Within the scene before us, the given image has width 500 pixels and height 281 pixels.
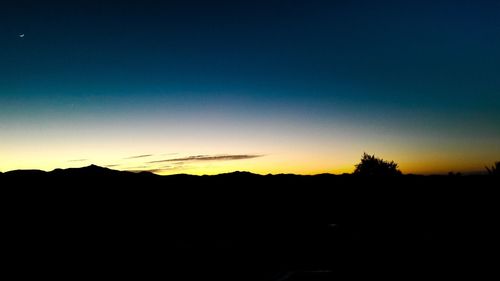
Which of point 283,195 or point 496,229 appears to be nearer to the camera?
point 496,229

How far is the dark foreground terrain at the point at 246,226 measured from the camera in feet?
32.5

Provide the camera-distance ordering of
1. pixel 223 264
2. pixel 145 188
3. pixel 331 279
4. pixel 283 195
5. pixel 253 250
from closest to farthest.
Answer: pixel 331 279, pixel 223 264, pixel 253 250, pixel 145 188, pixel 283 195

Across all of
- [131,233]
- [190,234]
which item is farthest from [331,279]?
[131,233]

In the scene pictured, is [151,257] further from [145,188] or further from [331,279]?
[145,188]

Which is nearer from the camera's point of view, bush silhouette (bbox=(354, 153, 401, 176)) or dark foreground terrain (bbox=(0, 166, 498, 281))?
dark foreground terrain (bbox=(0, 166, 498, 281))

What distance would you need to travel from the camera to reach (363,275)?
17.7ft

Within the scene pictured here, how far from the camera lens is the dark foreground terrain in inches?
390

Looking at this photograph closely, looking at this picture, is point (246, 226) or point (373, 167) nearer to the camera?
point (246, 226)

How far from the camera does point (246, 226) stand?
851 inches

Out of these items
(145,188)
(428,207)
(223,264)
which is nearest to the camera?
(223,264)

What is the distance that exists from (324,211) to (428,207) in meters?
7.30

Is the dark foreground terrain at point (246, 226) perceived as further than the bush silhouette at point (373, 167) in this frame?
No

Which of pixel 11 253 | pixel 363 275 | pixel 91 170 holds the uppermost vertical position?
pixel 91 170

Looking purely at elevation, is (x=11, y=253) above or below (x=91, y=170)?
below
